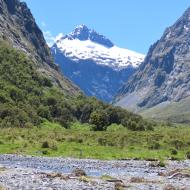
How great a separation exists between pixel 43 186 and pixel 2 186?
127 inches

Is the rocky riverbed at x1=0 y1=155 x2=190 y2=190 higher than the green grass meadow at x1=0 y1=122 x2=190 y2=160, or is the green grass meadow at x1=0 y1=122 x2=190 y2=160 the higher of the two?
the green grass meadow at x1=0 y1=122 x2=190 y2=160

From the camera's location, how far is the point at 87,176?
5041 centimetres

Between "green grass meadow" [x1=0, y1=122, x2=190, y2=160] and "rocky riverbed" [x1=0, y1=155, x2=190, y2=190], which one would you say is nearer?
"rocky riverbed" [x1=0, y1=155, x2=190, y2=190]

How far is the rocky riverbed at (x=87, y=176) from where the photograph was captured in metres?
41.1

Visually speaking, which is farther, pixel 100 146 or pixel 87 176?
pixel 100 146

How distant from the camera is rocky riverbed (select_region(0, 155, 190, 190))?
4106 cm

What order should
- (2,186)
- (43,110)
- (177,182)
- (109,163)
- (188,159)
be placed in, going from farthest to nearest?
(43,110) < (188,159) < (109,163) < (177,182) < (2,186)

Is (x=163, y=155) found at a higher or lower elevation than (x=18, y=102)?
lower

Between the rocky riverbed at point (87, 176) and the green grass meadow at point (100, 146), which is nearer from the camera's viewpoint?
the rocky riverbed at point (87, 176)

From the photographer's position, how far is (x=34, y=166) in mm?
62625

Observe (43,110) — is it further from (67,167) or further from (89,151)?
(67,167)

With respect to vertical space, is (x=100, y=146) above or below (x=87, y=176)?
above

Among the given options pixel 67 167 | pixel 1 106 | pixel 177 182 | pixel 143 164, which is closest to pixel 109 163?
pixel 143 164

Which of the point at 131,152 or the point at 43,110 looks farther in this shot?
the point at 43,110
